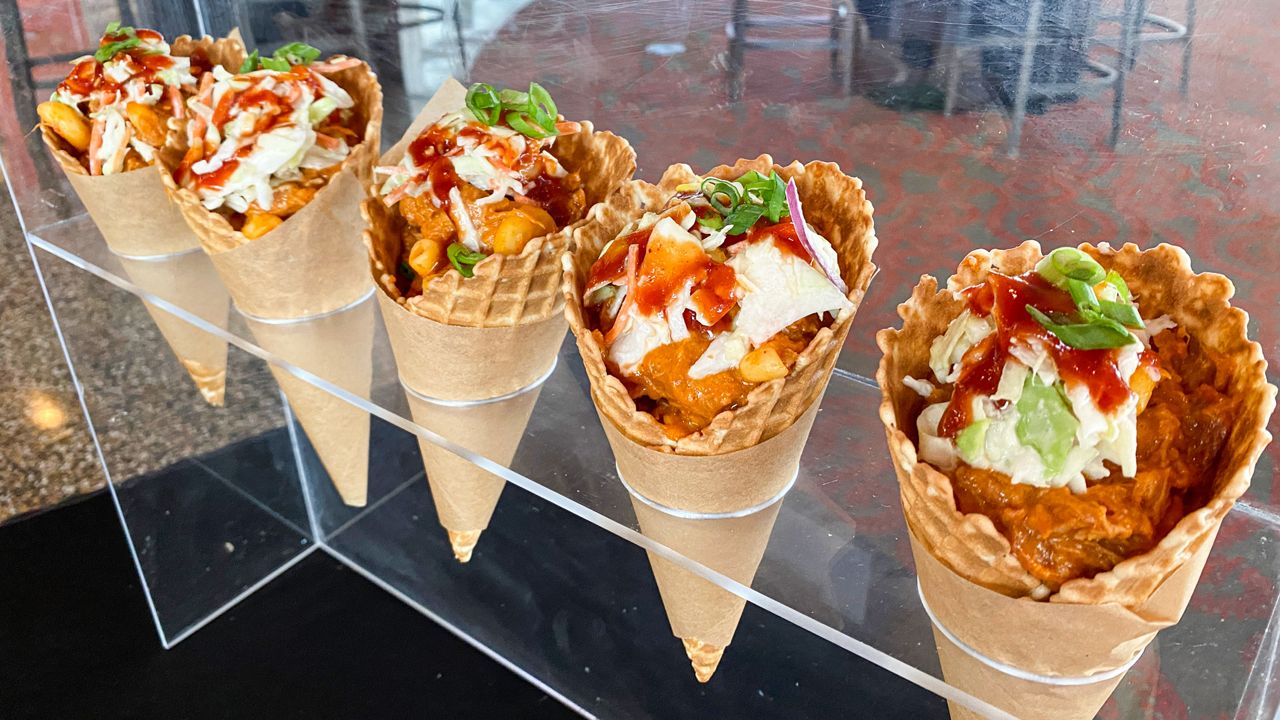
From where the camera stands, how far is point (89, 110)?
85.9 inches

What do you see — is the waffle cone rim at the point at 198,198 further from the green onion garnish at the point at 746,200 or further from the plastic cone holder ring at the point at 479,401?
the green onion garnish at the point at 746,200

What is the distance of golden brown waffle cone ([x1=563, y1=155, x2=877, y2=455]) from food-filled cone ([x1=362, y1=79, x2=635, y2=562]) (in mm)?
79

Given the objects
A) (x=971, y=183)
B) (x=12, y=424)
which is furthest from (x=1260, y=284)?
(x=12, y=424)

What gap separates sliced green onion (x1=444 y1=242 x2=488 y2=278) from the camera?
164 cm

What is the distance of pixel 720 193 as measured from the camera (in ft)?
4.91

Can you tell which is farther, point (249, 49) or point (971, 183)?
point (249, 49)

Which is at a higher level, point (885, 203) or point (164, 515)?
point (885, 203)

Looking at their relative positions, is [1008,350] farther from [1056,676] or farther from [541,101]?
[541,101]

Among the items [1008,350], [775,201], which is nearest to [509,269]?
[775,201]

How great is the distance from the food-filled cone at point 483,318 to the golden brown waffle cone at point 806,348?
0.26ft

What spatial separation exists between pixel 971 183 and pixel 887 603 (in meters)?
0.73

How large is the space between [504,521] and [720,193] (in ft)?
5.99

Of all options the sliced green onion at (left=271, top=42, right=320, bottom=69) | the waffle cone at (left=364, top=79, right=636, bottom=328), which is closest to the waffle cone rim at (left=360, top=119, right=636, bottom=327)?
the waffle cone at (left=364, top=79, right=636, bottom=328)

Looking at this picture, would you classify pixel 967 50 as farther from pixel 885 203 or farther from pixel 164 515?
pixel 164 515
